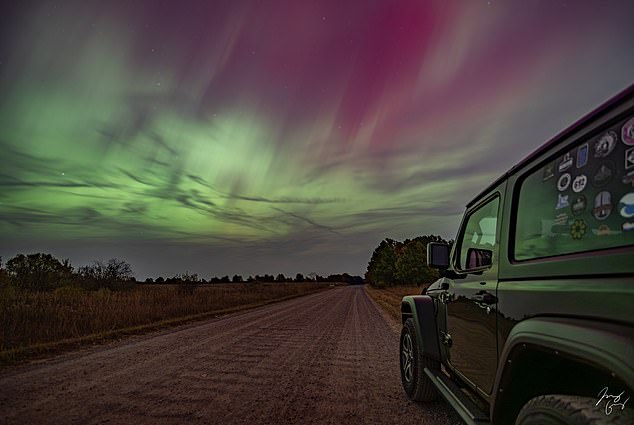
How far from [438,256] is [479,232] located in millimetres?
541

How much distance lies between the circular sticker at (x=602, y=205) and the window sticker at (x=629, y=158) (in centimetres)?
16

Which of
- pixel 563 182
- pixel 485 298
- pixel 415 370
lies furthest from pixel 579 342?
pixel 415 370

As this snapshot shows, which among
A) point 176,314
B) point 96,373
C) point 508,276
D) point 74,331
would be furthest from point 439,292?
point 176,314

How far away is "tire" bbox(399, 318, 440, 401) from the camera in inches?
176

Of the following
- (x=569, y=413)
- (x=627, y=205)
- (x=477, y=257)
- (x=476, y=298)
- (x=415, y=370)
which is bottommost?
(x=415, y=370)

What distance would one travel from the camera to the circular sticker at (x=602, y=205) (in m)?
1.91

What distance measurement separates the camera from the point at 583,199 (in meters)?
2.10

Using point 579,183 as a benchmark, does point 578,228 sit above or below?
below

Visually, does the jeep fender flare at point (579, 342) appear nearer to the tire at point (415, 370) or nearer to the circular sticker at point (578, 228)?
the circular sticker at point (578, 228)

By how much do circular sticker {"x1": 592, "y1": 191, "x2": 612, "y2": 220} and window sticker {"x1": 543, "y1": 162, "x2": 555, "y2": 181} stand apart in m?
0.46

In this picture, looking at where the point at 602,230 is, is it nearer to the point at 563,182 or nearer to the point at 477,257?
the point at 563,182

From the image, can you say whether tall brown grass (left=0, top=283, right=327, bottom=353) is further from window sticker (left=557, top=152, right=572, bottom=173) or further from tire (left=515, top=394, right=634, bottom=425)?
window sticker (left=557, top=152, right=572, bottom=173)
